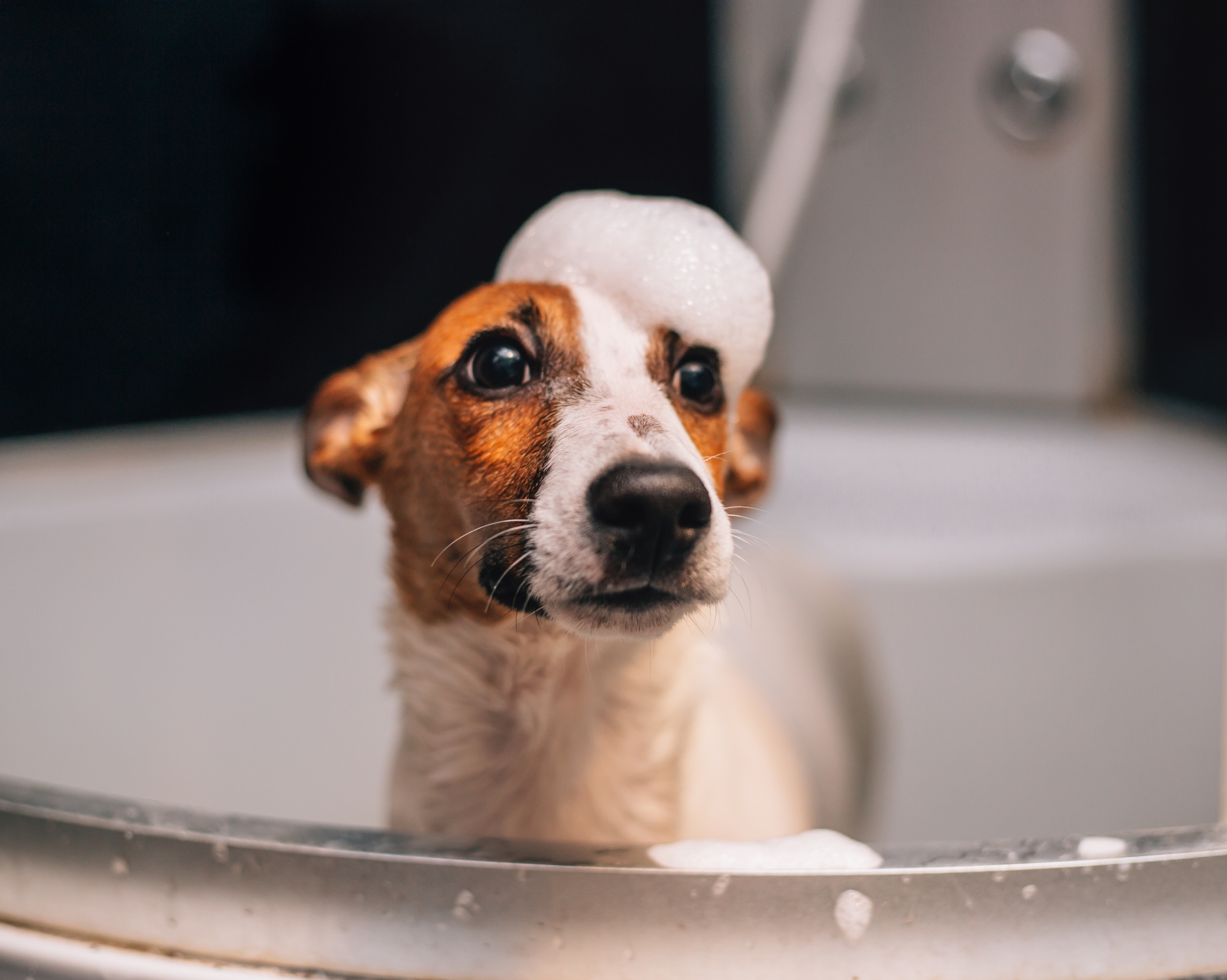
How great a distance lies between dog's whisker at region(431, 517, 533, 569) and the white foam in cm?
16

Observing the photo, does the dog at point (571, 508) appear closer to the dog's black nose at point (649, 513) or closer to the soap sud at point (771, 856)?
the dog's black nose at point (649, 513)

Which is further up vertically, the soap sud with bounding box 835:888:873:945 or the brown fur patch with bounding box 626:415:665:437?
the brown fur patch with bounding box 626:415:665:437

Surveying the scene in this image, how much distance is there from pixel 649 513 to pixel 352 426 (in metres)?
0.34

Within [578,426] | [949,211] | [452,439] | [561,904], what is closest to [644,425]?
[578,426]

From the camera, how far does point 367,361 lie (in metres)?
0.86

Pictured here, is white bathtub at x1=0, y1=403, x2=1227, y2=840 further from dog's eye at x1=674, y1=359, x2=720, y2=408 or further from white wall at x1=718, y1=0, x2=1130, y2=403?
dog's eye at x1=674, y1=359, x2=720, y2=408

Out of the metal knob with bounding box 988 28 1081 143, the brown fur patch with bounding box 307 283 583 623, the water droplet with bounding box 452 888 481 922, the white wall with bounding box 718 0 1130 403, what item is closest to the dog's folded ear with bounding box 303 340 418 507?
the brown fur patch with bounding box 307 283 583 623

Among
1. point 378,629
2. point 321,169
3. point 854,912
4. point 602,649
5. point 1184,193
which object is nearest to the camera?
point 854,912

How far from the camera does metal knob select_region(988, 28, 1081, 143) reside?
1.67m

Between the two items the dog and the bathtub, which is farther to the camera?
the bathtub

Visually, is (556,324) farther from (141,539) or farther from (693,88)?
(693,88)

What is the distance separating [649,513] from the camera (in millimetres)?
559

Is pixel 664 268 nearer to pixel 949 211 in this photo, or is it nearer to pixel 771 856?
pixel 771 856

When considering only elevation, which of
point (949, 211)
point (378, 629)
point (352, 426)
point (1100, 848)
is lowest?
point (378, 629)
